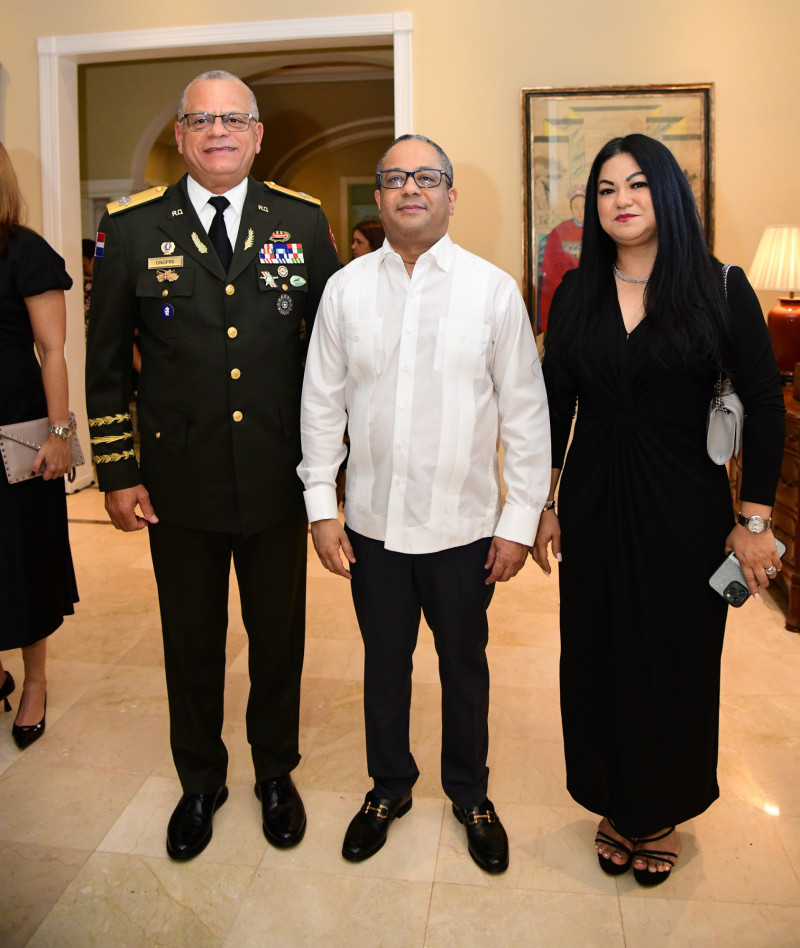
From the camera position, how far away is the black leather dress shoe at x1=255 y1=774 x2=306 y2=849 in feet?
7.37

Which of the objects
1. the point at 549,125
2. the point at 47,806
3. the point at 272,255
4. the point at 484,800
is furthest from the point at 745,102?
the point at 47,806

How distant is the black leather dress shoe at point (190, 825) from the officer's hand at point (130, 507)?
0.72 metres

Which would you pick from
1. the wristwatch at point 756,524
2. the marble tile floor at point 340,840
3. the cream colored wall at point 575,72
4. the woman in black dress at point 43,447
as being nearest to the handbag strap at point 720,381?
the wristwatch at point 756,524

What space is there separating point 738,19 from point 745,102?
0.44 m

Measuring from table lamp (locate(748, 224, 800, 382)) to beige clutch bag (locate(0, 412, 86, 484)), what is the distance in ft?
10.9

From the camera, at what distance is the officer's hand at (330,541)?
209 cm

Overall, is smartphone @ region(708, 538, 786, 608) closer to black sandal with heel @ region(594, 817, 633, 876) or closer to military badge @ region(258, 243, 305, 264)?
black sandal with heel @ region(594, 817, 633, 876)

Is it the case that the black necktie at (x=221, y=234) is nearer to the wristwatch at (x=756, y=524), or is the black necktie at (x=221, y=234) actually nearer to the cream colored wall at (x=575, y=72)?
the wristwatch at (x=756, y=524)

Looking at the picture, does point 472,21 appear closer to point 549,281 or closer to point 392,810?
point 549,281

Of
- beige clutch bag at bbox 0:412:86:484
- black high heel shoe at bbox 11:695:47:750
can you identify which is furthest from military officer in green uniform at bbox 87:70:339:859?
black high heel shoe at bbox 11:695:47:750

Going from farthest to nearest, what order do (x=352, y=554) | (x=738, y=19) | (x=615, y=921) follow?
(x=738, y=19), (x=352, y=554), (x=615, y=921)

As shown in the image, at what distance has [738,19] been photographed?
4957mm

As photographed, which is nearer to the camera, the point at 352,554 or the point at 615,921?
the point at 615,921

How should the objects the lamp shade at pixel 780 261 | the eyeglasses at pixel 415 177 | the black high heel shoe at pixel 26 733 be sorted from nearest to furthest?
the eyeglasses at pixel 415 177, the black high heel shoe at pixel 26 733, the lamp shade at pixel 780 261
